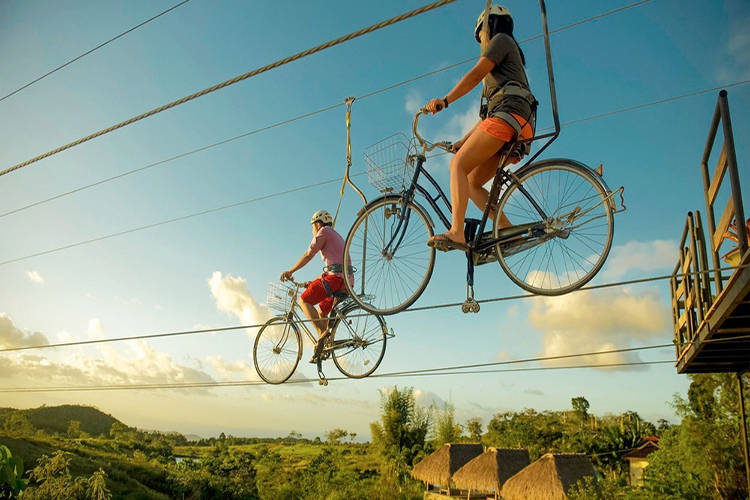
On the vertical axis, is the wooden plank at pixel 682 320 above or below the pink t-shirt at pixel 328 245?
below

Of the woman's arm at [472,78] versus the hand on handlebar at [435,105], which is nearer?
the woman's arm at [472,78]

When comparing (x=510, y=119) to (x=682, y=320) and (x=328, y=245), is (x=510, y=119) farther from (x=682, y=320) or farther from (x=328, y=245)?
(x=682, y=320)

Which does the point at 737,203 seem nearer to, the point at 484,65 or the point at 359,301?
the point at 484,65

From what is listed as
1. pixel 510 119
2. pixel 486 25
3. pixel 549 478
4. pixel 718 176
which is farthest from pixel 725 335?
pixel 549 478

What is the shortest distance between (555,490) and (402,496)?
34.1 feet

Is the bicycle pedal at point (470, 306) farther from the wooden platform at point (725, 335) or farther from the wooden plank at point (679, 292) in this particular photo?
the wooden plank at point (679, 292)

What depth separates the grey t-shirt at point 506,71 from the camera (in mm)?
3193

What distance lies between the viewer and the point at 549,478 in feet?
51.0

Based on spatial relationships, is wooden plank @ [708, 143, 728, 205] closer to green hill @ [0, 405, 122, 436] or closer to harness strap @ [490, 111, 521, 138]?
harness strap @ [490, 111, 521, 138]

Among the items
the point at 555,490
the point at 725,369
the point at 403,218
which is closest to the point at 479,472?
the point at 555,490

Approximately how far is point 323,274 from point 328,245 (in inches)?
10.1

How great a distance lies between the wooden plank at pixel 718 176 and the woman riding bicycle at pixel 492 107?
160 centimetres

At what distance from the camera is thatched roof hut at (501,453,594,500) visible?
15.2 m

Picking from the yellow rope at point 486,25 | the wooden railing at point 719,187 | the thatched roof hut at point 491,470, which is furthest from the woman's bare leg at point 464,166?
the thatched roof hut at point 491,470
